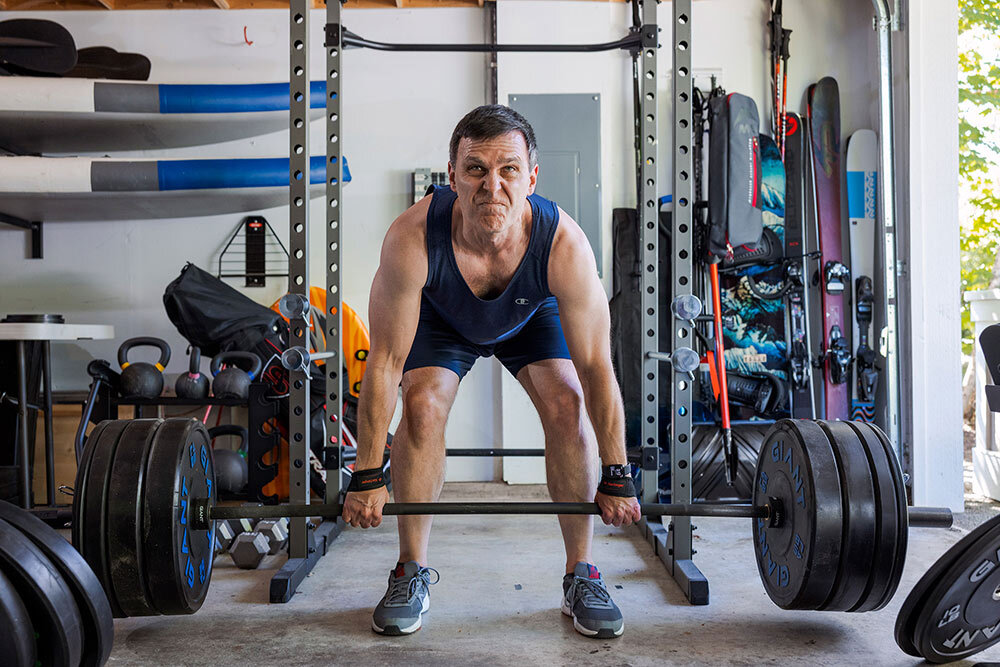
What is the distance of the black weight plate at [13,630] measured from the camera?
4.25 ft

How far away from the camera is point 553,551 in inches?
106

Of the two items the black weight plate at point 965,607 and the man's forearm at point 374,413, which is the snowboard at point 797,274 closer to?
the black weight plate at point 965,607

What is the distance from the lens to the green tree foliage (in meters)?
4.75

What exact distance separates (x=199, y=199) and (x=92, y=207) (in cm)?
54

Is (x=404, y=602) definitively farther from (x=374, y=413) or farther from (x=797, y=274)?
(x=797, y=274)

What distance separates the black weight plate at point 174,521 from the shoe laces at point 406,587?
476 mm

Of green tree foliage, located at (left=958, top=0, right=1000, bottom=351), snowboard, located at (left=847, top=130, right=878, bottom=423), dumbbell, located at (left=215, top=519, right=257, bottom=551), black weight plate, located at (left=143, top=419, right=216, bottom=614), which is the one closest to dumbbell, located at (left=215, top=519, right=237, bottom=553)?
dumbbell, located at (left=215, top=519, right=257, bottom=551)

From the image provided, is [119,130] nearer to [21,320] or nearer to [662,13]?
[21,320]

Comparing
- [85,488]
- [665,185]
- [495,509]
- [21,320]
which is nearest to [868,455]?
[495,509]

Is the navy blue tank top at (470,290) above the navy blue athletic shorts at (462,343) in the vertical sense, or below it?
above

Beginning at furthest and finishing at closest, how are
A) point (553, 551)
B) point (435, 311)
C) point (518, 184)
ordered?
point (553, 551) < point (435, 311) < point (518, 184)

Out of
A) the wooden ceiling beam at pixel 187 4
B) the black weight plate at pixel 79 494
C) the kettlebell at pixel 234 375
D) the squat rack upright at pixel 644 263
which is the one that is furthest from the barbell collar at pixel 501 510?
the wooden ceiling beam at pixel 187 4

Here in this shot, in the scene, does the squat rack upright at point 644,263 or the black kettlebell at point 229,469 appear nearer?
the squat rack upright at point 644,263

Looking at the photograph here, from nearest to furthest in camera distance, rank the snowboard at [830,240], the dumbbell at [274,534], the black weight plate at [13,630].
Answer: the black weight plate at [13,630], the dumbbell at [274,534], the snowboard at [830,240]
